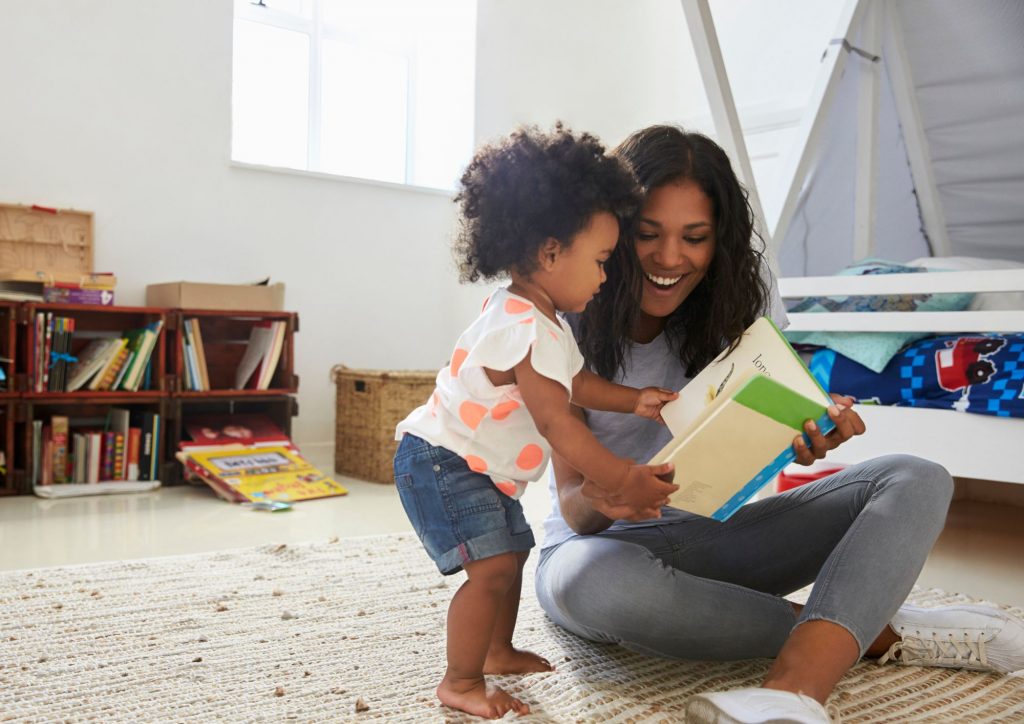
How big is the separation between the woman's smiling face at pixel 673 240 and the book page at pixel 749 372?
125 millimetres

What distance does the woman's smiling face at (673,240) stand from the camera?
111cm

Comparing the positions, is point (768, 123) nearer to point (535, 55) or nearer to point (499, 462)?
point (535, 55)

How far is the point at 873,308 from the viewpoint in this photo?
6.56 ft

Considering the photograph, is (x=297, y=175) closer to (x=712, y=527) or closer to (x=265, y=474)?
(x=265, y=474)

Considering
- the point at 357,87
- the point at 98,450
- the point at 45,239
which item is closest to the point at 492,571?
the point at 98,450

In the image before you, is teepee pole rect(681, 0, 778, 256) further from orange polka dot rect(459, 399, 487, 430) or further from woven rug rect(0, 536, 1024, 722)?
orange polka dot rect(459, 399, 487, 430)

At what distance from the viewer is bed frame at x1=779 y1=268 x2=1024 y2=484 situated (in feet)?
5.53

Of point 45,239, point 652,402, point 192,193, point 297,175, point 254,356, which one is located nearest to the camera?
point 652,402

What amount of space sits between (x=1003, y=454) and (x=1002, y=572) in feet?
0.91

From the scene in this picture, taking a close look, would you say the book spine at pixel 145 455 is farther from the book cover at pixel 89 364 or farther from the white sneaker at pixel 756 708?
the white sneaker at pixel 756 708

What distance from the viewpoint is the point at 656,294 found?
1.14 m

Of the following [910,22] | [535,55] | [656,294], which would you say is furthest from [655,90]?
[656,294]

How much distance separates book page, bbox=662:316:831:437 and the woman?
0.05 metres

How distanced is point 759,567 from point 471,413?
0.45m
